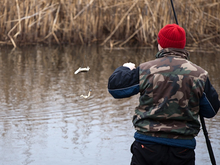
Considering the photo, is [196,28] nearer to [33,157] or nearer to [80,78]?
[80,78]

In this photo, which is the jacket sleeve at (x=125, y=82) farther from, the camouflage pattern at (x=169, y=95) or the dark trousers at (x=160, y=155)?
the dark trousers at (x=160, y=155)

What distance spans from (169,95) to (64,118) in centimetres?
329

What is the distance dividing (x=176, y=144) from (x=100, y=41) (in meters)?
11.2

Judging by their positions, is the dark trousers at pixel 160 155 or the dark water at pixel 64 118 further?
the dark water at pixel 64 118

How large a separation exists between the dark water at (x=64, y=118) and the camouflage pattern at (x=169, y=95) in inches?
68.3

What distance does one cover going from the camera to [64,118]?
5707 mm

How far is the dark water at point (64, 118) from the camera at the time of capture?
443 cm

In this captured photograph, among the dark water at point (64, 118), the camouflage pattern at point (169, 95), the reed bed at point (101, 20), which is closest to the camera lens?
the camouflage pattern at point (169, 95)

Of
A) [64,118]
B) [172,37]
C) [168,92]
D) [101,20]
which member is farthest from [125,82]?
[101,20]

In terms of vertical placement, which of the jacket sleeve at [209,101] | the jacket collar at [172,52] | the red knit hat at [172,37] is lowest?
the jacket sleeve at [209,101]

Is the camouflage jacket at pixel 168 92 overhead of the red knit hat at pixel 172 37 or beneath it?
beneath

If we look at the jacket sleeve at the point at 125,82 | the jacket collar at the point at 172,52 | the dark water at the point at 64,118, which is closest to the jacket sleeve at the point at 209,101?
the jacket collar at the point at 172,52

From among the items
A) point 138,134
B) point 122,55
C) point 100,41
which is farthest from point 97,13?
point 138,134

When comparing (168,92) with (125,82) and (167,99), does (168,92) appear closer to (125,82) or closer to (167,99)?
(167,99)
